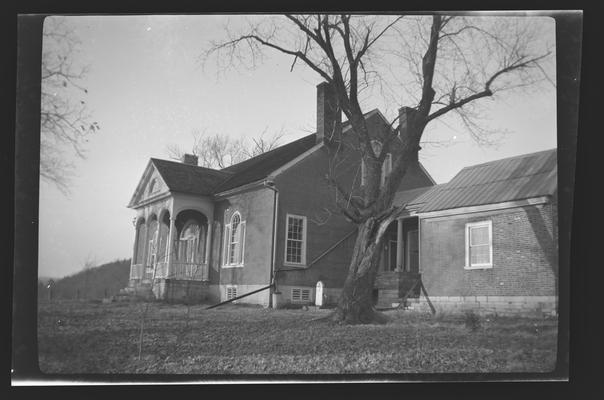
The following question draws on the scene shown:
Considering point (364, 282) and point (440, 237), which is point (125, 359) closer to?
point (364, 282)

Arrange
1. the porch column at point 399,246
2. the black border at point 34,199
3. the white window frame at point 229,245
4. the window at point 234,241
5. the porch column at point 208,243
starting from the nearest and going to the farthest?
1. the black border at point 34,199
2. the white window frame at point 229,245
3. the porch column at point 399,246
4. the window at point 234,241
5. the porch column at point 208,243

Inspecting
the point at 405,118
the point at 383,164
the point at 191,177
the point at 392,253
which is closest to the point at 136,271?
the point at 191,177

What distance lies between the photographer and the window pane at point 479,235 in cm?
1081

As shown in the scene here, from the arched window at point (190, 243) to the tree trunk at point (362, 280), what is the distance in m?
4.56

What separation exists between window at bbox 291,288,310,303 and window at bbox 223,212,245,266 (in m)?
1.69

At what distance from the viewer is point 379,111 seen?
10.2m

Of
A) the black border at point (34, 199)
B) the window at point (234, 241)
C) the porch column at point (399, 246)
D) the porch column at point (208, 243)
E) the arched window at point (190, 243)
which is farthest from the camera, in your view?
the arched window at point (190, 243)

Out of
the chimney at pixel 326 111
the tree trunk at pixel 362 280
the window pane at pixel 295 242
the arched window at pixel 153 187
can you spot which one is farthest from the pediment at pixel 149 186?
the tree trunk at pixel 362 280

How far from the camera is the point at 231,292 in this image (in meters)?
12.4

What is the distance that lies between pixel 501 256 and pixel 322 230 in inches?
139

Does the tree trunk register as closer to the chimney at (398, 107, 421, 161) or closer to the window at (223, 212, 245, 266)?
the chimney at (398, 107, 421, 161)

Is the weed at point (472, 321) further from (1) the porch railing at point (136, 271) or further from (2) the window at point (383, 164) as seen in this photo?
(1) the porch railing at point (136, 271)

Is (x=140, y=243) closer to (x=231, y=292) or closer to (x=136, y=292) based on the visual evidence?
(x=136, y=292)
